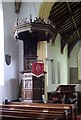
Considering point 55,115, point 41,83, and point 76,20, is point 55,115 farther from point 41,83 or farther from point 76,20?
point 76,20

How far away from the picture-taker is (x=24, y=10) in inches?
244

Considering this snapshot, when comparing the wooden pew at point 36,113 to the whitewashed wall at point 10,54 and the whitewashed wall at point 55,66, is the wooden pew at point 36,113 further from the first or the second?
the whitewashed wall at point 55,66

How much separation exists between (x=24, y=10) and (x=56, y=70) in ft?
15.3

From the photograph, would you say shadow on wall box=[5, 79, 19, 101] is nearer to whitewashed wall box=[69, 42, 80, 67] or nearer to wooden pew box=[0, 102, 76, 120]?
wooden pew box=[0, 102, 76, 120]

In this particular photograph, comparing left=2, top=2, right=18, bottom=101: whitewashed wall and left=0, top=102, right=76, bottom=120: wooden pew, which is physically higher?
left=2, top=2, right=18, bottom=101: whitewashed wall

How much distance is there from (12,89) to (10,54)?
2.58ft

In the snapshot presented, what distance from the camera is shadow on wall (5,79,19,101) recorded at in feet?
18.2

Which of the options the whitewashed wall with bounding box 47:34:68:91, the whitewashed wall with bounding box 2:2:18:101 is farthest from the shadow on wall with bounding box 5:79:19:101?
the whitewashed wall with bounding box 47:34:68:91

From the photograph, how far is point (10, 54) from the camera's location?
18.9ft

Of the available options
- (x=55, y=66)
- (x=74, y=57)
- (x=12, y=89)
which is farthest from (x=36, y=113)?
(x=74, y=57)

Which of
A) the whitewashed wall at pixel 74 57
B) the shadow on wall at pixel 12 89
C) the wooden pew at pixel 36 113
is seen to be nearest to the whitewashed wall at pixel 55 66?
the whitewashed wall at pixel 74 57

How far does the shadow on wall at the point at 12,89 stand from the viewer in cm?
555

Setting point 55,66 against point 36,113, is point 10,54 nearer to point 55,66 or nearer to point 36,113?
point 36,113

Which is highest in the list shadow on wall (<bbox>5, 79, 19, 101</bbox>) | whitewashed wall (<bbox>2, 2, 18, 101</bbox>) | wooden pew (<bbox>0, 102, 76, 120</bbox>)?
whitewashed wall (<bbox>2, 2, 18, 101</bbox>)
